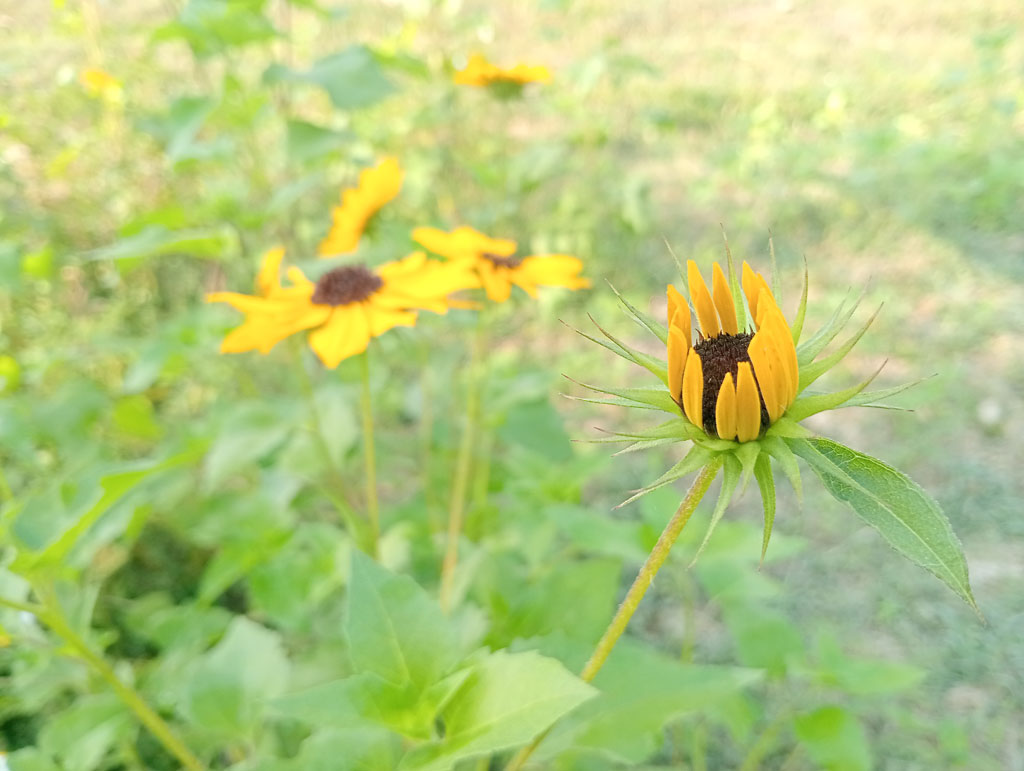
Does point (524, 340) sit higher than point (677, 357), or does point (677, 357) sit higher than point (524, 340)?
point (677, 357)

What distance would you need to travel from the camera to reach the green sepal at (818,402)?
529 millimetres

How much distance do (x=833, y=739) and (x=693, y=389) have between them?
82cm

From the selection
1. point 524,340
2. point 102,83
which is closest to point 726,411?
point 524,340

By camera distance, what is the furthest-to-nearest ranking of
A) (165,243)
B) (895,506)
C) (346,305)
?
(165,243)
(346,305)
(895,506)

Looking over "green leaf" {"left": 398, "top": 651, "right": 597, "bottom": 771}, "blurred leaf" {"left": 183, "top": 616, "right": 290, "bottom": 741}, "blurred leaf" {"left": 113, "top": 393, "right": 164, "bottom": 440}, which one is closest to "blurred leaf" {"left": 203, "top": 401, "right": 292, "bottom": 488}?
"blurred leaf" {"left": 183, "top": 616, "right": 290, "bottom": 741}

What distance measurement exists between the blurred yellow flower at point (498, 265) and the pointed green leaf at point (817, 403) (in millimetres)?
555

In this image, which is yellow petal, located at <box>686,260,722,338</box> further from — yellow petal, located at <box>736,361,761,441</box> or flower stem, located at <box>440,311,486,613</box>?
flower stem, located at <box>440,311,486,613</box>

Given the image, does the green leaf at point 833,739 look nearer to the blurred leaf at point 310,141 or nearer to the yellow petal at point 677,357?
the yellow petal at point 677,357

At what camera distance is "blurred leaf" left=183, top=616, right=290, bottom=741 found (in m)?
1.01

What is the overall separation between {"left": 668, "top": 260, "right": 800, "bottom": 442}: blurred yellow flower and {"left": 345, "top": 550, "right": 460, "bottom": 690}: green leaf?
1.11ft

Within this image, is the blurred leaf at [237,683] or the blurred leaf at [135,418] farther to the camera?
the blurred leaf at [135,418]

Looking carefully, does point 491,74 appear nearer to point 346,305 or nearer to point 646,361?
point 346,305

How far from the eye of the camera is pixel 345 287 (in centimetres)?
108

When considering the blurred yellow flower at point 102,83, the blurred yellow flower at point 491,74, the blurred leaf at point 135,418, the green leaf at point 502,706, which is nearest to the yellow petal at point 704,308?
the green leaf at point 502,706
